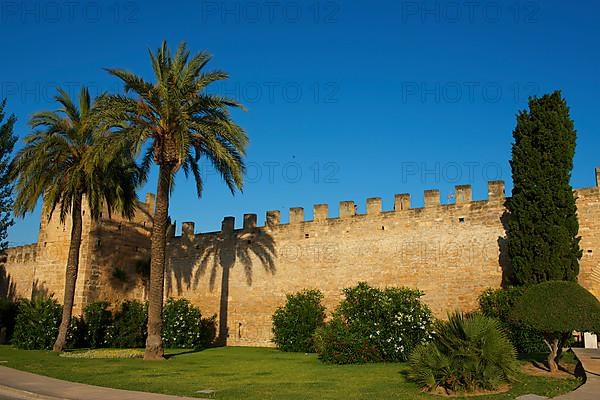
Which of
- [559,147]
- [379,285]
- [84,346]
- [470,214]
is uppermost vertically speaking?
[559,147]

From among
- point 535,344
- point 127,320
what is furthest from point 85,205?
point 535,344

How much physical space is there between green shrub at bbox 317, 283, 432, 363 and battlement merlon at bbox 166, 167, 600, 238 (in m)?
3.95

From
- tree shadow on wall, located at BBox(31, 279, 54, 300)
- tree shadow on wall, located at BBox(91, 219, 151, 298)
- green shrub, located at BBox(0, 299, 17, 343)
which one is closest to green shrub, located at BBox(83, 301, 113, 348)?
tree shadow on wall, located at BBox(91, 219, 151, 298)

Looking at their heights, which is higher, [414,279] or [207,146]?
[207,146]

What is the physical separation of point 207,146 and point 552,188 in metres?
10.1

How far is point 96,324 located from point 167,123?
9.59 m

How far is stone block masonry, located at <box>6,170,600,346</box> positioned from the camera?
17203mm

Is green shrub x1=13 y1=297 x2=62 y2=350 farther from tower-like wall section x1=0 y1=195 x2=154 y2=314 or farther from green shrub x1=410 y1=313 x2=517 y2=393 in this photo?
green shrub x1=410 y1=313 x2=517 y2=393

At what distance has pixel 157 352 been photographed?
50.3 ft

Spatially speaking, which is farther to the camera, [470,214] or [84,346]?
[84,346]

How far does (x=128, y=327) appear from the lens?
21.4 meters

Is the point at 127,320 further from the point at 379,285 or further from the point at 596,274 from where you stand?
the point at 596,274

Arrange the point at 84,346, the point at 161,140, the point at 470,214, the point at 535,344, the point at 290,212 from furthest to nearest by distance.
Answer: the point at 290,212, the point at 84,346, the point at 470,214, the point at 161,140, the point at 535,344

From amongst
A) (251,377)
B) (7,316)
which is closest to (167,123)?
(251,377)
